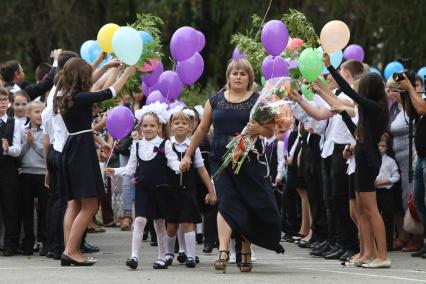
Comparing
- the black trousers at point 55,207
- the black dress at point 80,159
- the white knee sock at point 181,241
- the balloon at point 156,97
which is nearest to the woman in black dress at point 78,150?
the black dress at point 80,159

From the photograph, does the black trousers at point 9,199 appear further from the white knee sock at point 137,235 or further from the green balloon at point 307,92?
the green balloon at point 307,92

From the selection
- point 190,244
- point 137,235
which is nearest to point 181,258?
point 190,244

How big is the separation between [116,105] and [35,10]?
14.7 metres

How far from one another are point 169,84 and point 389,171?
3.06 metres

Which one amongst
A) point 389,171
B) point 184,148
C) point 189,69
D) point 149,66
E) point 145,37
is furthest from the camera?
point 389,171

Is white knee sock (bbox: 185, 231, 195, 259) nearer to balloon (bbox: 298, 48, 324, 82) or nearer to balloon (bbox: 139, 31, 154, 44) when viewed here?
balloon (bbox: 298, 48, 324, 82)

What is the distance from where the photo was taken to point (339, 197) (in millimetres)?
13852

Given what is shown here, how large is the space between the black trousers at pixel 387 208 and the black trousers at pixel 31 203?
416 cm

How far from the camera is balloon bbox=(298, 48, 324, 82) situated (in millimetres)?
12422

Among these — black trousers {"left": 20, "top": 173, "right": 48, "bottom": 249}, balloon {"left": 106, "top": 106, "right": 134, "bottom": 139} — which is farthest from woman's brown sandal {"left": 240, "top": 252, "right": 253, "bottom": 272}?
black trousers {"left": 20, "top": 173, "right": 48, "bottom": 249}

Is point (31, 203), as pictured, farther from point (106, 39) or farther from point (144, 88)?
point (106, 39)

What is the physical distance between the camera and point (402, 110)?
15.3m

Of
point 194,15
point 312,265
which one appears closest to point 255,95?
point 312,265

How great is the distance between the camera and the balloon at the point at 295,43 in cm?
1334
